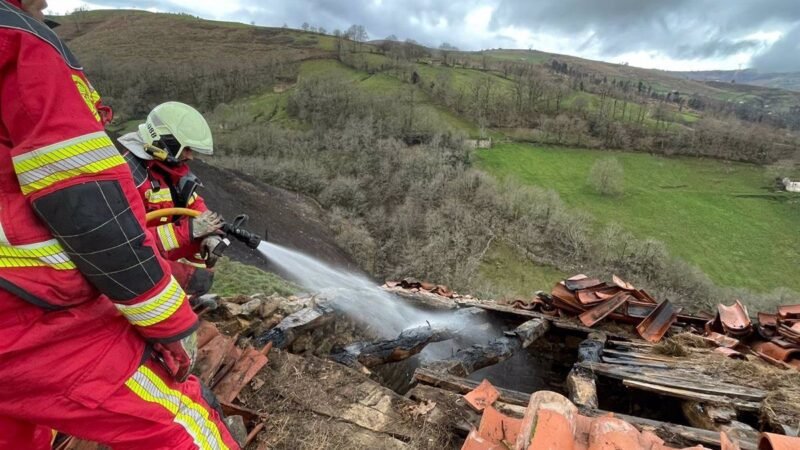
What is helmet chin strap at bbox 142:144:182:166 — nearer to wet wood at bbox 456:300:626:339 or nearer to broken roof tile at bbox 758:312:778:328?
wet wood at bbox 456:300:626:339

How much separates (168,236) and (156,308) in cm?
166

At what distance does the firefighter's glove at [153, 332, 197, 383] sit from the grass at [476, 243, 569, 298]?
3437 cm

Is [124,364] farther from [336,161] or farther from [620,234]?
[336,161]

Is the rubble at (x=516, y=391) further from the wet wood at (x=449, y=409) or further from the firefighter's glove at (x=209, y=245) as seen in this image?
the firefighter's glove at (x=209, y=245)

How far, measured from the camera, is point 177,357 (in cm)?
234

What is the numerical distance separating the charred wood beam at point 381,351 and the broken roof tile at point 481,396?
125cm

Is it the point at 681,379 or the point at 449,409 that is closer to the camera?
the point at 449,409

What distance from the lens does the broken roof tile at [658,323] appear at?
5.71 meters

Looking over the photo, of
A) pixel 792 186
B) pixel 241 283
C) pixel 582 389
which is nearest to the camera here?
pixel 582 389

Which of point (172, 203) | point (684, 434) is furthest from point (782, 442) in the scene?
point (172, 203)

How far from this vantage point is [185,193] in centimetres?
416

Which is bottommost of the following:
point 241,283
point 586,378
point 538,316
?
point 241,283

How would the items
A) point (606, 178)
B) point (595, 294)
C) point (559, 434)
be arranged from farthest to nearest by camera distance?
point (606, 178), point (595, 294), point (559, 434)

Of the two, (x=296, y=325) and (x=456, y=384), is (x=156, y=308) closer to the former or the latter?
(x=456, y=384)
